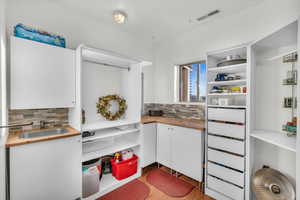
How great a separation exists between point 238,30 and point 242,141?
1.68 metres

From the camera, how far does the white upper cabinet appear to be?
4.58 feet

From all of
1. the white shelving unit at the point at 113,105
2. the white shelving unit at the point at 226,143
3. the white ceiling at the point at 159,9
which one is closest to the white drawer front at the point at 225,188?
the white shelving unit at the point at 226,143

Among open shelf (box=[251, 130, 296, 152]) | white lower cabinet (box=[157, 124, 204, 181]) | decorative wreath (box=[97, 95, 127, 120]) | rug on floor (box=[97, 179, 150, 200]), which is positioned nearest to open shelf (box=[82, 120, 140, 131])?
decorative wreath (box=[97, 95, 127, 120])

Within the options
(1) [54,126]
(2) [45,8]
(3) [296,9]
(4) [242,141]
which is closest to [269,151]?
(4) [242,141]

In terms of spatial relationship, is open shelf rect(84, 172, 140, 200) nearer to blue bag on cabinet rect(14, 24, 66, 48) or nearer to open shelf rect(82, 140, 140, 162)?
open shelf rect(82, 140, 140, 162)

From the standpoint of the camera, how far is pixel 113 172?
6.97ft

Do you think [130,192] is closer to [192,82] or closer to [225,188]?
[225,188]

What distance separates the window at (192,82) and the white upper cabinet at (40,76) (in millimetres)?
Answer: 2196

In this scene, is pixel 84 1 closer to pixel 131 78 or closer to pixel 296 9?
Answer: pixel 131 78

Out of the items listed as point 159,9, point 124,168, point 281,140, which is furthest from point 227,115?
point 159,9

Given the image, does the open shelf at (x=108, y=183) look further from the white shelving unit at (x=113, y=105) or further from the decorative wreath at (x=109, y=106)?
the decorative wreath at (x=109, y=106)

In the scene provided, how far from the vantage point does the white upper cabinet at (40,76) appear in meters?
1.40

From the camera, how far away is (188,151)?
197 cm

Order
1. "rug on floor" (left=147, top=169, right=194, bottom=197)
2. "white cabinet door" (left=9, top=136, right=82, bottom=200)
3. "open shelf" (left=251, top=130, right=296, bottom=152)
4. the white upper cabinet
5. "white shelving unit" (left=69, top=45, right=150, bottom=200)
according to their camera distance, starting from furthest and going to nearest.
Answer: "white shelving unit" (left=69, top=45, right=150, bottom=200)
"rug on floor" (left=147, top=169, right=194, bottom=197)
the white upper cabinet
"white cabinet door" (left=9, top=136, right=82, bottom=200)
"open shelf" (left=251, top=130, right=296, bottom=152)
